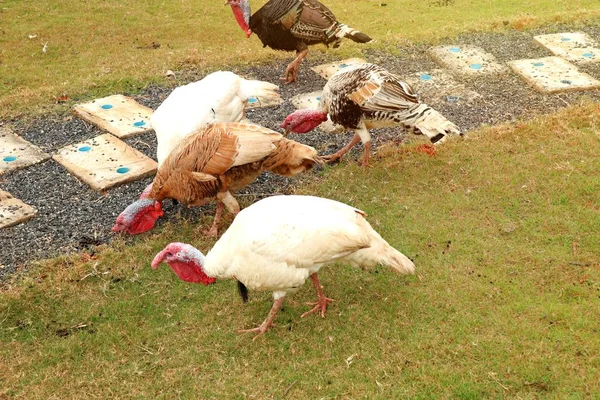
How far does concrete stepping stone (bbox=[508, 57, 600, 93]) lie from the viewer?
7.59 metres

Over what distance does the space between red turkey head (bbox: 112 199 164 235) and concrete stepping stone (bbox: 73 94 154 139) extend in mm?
1694

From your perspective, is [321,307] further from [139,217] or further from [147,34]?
[147,34]

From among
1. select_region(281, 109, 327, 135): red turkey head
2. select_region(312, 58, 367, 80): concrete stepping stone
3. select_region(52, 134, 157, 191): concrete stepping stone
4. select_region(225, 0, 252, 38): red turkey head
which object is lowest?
select_region(312, 58, 367, 80): concrete stepping stone

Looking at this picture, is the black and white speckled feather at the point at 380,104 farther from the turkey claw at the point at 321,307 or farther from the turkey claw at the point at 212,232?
the turkey claw at the point at 321,307

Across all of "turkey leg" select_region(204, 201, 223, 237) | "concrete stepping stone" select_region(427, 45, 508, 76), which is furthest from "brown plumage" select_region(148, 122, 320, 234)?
"concrete stepping stone" select_region(427, 45, 508, 76)

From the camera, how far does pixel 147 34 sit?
9805 millimetres

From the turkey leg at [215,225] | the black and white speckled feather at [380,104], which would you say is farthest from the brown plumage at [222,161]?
the black and white speckled feather at [380,104]

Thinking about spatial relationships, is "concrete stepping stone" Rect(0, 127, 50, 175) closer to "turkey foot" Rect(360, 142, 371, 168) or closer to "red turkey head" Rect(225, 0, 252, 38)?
"red turkey head" Rect(225, 0, 252, 38)

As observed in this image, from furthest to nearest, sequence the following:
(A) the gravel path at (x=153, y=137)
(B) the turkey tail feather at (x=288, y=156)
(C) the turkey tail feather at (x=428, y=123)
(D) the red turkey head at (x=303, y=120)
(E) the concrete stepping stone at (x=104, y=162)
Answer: (D) the red turkey head at (x=303, y=120) < (E) the concrete stepping stone at (x=104, y=162) < (C) the turkey tail feather at (x=428, y=123) < (A) the gravel path at (x=153, y=137) < (B) the turkey tail feather at (x=288, y=156)

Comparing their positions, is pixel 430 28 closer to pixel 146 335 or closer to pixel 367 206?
pixel 367 206

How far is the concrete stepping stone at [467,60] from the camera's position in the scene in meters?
8.12

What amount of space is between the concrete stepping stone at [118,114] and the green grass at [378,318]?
1823mm

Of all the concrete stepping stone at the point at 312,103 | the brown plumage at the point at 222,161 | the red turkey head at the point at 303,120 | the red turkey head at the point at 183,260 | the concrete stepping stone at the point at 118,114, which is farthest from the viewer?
the concrete stepping stone at the point at 312,103

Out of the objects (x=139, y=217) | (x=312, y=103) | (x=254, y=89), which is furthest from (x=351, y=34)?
(x=139, y=217)
